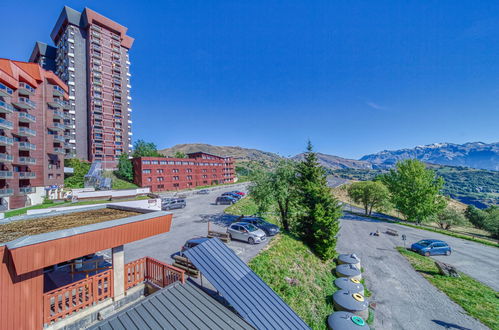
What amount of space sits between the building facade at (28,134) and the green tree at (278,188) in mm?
36769

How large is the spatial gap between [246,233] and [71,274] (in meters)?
11.6

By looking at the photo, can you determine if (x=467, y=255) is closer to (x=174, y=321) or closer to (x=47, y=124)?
(x=174, y=321)

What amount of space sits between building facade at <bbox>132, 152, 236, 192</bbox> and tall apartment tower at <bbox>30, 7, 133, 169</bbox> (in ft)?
61.7

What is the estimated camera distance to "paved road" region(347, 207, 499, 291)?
19422 mm

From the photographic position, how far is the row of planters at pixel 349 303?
10759 mm

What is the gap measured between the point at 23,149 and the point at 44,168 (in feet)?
15.8

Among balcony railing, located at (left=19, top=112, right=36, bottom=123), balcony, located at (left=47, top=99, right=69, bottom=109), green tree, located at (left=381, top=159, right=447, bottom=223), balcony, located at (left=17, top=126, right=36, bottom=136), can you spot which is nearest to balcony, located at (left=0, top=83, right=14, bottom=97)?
balcony railing, located at (left=19, top=112, right=36, bottom=123)

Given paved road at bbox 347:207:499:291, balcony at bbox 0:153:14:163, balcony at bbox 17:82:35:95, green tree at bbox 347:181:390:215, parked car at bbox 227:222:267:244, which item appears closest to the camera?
parked car at bbox 227:222:267:244

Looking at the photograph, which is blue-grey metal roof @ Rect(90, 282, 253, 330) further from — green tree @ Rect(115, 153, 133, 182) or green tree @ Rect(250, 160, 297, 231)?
green tree @ Rect(115, 153, 133, 182)

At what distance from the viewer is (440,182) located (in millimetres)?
39188

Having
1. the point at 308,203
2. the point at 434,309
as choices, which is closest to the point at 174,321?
the point at 308,203

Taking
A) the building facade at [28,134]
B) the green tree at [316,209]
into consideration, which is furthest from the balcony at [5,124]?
the green tree at [316,209]

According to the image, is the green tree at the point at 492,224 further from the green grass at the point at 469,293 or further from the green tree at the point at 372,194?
the green grass at the point at 469,293

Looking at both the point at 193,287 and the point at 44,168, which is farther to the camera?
the point at 44,168
